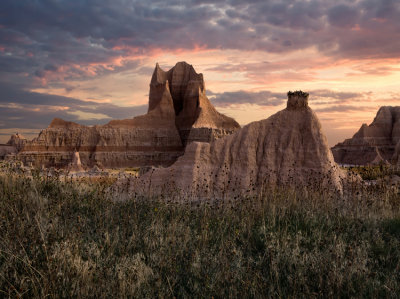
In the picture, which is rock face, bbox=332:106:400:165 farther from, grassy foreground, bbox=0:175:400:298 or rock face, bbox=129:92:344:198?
grassy foreground, bbox=0:175:400:298

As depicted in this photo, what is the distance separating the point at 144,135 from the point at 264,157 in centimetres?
6915

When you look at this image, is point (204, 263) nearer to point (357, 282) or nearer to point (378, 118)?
point (357, 282)

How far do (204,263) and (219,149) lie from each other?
11488 mm

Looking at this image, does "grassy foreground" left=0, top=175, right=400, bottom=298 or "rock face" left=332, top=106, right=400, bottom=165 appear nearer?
"grassy foreground" left=0, top=175, right=400, bottom=298

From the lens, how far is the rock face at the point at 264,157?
15.6m

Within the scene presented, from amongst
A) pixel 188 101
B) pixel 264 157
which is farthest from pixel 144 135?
pixel 264 157

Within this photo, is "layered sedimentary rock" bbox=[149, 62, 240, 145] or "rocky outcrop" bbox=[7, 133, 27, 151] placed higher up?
"layered sedimentary rock" bbox=[149, 62, 240, 145]

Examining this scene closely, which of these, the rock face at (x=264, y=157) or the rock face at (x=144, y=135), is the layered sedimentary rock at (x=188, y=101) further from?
the rock face at (x=264, y=157)

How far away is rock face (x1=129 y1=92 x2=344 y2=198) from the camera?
15.6 meters

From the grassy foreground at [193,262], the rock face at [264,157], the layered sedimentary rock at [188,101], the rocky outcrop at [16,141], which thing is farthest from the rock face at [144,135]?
the grassy foreground at [193,262]

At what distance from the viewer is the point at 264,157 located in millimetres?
16250

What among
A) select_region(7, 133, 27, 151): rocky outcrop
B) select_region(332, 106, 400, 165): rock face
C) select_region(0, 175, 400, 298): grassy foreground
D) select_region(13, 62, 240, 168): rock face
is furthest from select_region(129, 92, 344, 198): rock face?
select_region(7, 133, 27, 151): rocky outcrop

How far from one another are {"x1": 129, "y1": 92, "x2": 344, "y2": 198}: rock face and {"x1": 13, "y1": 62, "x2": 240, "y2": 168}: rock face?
167 ft

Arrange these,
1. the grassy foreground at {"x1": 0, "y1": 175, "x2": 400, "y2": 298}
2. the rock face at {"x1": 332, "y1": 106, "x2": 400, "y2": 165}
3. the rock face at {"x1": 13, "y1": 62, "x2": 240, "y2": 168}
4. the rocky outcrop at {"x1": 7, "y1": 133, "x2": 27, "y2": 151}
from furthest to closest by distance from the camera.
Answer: the rocky outcrop at {"x1": 7, "y1": 133, "x2": 27, "y2": 151}
the rock face at {"x1": 332, "y1": 106, "x2": 400, "y2": 165}
the rock face at {"x1": 13, "y1": 62, "x2": 240, "y2": 168}
the grassy foreground at {"x1": 0, "y1": 175, "x2": 400, "y2": 298}
